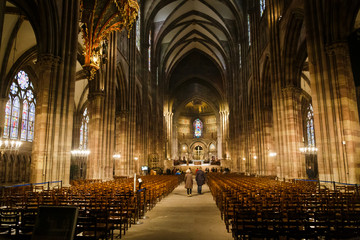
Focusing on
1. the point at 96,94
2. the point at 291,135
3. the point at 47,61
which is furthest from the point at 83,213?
the point at 291,135

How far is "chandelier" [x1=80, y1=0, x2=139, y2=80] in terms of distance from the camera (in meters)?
14.0

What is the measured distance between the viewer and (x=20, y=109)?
26531mm

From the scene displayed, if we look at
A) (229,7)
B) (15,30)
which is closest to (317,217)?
(15,30)

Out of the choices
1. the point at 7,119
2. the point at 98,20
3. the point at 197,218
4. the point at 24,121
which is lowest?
the point at 197,218

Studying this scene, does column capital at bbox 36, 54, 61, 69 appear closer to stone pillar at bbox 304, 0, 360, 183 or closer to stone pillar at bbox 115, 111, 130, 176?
stone pillar at bbox 304, 0, 360, 183

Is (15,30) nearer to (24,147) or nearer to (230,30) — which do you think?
(24,147)

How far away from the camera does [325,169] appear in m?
12.3

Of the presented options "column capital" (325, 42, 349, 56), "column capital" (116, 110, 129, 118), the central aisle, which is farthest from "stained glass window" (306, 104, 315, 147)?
the central aisle

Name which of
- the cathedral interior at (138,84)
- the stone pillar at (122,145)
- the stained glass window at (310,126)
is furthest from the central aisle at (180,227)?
the stained glass window at (310,126)

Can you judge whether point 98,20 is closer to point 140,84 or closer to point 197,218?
point 197,218

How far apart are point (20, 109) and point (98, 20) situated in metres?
17.5

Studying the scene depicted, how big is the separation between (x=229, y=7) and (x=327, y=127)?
2689cm

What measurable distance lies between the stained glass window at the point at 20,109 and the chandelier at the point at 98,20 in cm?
1557

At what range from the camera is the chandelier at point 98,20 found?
45.9 feet
